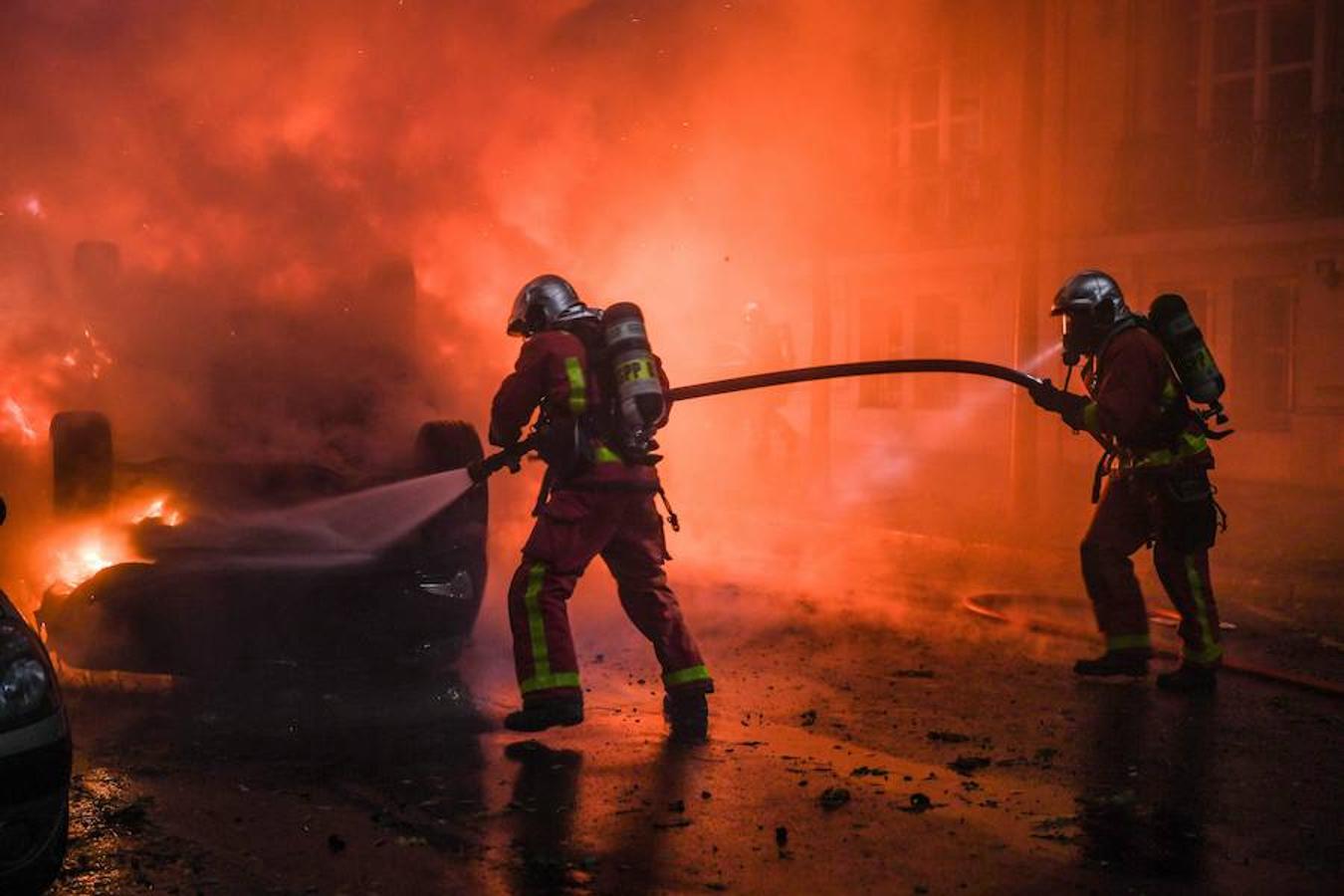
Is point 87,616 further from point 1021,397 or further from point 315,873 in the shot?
point 1021,397

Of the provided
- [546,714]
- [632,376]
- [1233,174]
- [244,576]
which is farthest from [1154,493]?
[1233,174]

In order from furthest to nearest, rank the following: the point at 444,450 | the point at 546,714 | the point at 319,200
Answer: the point at 319,200, the point at 444,450, the point at 546,714

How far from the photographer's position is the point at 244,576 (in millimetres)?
5441

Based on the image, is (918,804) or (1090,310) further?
(1090,310)

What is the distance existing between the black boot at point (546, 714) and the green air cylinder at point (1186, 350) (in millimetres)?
3118

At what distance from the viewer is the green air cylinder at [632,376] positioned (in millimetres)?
5312

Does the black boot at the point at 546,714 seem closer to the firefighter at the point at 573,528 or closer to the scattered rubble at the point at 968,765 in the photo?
the firefighter at the point at 573,528

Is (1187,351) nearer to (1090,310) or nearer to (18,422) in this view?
(1090,310)

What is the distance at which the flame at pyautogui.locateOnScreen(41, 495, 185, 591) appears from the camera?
554cm

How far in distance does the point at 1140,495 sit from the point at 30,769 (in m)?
4.92

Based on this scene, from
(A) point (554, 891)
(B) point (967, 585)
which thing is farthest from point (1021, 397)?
(A) point (554, 891)

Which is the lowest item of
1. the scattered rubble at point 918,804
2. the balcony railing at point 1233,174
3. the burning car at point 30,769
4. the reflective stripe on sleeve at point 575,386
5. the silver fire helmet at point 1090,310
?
the scattered rubble at point 918,804

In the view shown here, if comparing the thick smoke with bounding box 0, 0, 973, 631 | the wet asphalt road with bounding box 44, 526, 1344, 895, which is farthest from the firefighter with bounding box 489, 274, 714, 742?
the thick smoke with bounding box 0, 0, 973, 631

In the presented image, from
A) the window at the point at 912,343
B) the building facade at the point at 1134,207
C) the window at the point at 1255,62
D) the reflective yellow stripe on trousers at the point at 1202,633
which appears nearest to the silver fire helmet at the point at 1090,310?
the reflective yellow stripe on trousers at the point at 1202,633
